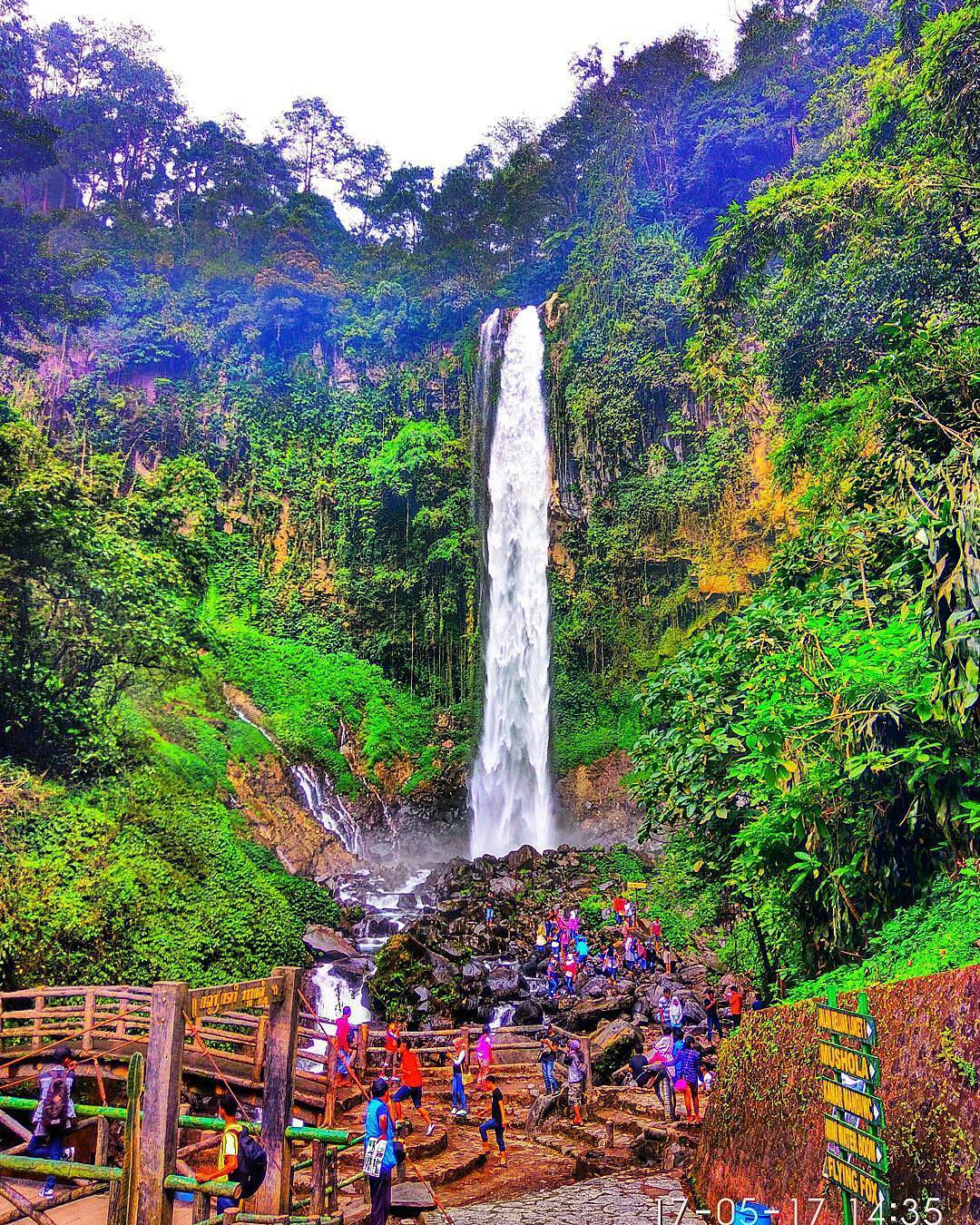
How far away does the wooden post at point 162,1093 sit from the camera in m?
4.99

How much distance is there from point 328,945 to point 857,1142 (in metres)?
16.2

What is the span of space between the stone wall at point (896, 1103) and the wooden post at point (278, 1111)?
294 cm

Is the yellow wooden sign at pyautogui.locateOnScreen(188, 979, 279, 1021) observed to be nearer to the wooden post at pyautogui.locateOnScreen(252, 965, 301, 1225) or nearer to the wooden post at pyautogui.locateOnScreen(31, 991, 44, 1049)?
the wooden post at pyautogui.locateOnScreen(252, 965, 301, 1225)

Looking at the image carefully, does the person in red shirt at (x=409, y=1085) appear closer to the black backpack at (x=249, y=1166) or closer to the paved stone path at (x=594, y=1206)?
the paved stone path at (x=594, y=1206)

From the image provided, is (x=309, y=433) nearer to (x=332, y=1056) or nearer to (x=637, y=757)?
(x=637, y=757)

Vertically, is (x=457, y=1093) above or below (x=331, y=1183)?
below

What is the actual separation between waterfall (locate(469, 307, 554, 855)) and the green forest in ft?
2.84

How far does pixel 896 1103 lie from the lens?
12.7 feet

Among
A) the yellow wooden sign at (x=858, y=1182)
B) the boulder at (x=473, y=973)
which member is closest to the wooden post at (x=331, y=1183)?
the yellow wooden sign at (x=858, y=1182)

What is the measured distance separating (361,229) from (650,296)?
15.3m

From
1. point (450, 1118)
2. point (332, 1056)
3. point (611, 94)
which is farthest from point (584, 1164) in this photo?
point (611, 94)

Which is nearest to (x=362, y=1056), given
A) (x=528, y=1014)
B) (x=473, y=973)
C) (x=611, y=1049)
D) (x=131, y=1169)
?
(x=611, y=1049)

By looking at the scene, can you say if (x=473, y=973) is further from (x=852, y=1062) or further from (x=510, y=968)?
(x=852, y=1062)

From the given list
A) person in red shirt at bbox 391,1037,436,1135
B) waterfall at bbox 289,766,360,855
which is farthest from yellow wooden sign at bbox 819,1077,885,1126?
waterfall at bbox 289,766,360,855
